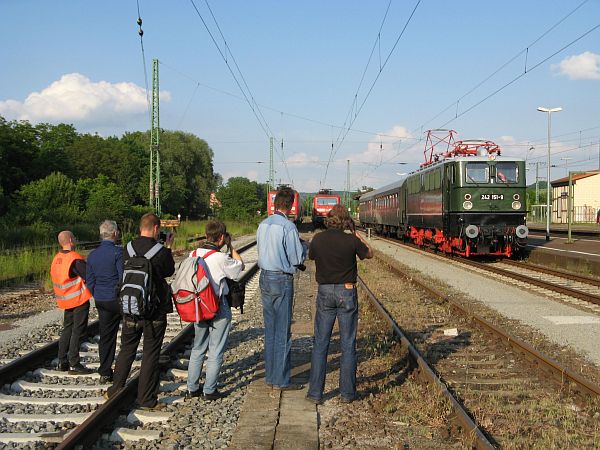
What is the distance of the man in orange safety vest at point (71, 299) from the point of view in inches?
273

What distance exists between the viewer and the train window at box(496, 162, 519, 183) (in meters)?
21.0

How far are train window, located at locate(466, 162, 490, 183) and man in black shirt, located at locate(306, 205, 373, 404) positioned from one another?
15703mm

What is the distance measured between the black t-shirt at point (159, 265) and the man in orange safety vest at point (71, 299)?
1.50m

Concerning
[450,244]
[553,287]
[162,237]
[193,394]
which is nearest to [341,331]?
[193,394]

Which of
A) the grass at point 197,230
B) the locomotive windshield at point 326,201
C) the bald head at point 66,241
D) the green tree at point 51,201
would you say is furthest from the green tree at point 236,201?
the bald head at point 66,241

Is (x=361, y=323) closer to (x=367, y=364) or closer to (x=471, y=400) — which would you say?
(x=367, y=364)

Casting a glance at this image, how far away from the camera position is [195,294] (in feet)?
19.1

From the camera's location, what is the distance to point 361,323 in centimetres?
1027

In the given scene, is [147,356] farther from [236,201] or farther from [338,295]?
[236,201]

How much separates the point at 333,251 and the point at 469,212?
15681mm

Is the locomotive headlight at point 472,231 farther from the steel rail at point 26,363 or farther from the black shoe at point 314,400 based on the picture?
the black shoe at point 314,400

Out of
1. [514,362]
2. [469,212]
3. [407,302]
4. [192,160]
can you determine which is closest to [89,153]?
[192,160]

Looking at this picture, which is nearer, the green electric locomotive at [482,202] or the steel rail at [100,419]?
the steel rail at [100,419]

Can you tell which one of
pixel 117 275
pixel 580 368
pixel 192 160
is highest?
pixel 192 160
